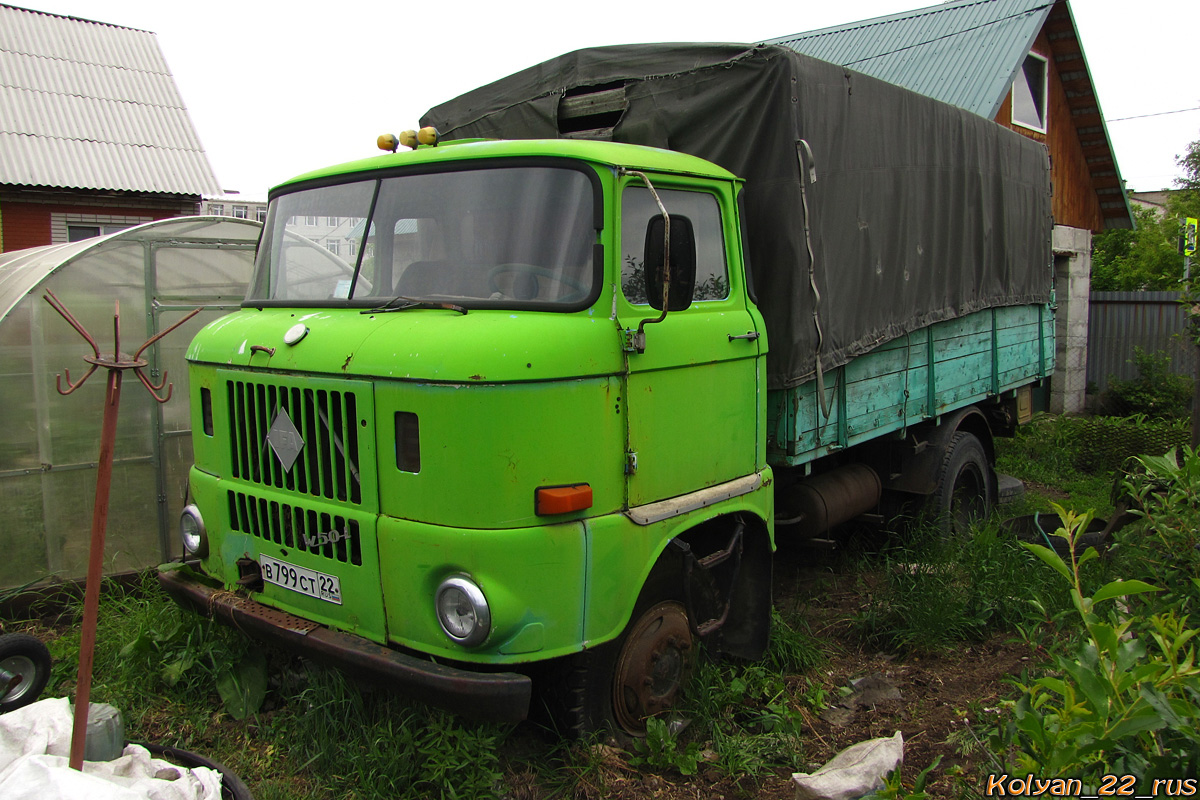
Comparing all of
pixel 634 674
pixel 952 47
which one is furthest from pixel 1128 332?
pixel 634 674

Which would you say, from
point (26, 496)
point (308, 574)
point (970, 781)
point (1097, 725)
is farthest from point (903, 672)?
point (26, 496)

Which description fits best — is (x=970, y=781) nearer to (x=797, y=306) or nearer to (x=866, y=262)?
(x=797, y=306)

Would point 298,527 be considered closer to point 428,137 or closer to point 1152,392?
point 428,137

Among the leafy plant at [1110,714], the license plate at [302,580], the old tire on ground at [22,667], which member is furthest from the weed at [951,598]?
the old tire on ground at [22,667]

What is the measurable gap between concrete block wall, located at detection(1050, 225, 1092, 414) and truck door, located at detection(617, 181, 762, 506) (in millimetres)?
10969

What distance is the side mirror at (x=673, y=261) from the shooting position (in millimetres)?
3396

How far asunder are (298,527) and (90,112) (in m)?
14.3

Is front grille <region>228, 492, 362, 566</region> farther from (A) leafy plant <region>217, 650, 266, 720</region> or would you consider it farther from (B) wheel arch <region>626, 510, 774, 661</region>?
(B) wheel arch <region>626, 510, 774, 661</region>

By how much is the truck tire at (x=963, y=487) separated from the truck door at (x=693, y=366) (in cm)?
267

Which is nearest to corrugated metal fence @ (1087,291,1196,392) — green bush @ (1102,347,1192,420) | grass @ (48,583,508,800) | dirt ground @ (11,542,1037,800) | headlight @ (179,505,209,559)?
green bush @ (1102,347,1192,420)

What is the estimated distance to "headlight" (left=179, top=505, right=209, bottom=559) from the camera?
4.04 meters

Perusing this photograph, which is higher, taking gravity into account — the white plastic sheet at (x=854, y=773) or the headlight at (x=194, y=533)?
the headlight at (x=194, y=533)

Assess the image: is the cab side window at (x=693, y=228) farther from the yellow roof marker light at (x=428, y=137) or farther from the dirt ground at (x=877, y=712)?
the dirt ground at (x=877, y=712)

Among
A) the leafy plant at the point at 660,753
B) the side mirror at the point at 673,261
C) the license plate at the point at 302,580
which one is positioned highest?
the side mirror at the point at 673,261
